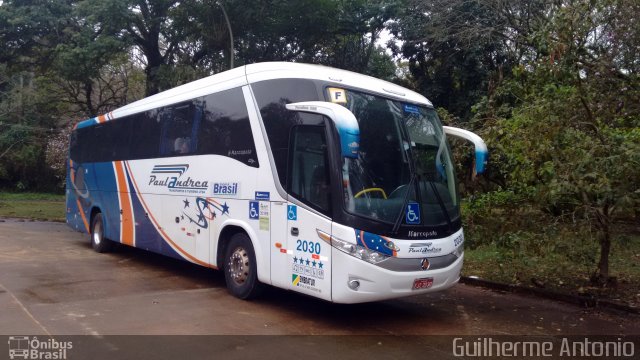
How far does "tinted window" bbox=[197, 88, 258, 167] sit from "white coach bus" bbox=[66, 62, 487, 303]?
26mm

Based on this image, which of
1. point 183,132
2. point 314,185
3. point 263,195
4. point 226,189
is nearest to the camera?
point 314,185

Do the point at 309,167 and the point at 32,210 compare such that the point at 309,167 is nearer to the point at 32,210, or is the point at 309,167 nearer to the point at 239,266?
the point at 239,266

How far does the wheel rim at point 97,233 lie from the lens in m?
13.9

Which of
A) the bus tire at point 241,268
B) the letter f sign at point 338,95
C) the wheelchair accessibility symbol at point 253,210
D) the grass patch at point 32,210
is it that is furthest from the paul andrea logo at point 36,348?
the grass patch at point 32,210

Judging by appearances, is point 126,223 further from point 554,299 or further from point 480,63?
point 480,63

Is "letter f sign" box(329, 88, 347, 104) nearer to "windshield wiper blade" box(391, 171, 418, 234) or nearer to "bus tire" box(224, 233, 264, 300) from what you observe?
"windshield wiper blade" box(391, 171, 418, 234)

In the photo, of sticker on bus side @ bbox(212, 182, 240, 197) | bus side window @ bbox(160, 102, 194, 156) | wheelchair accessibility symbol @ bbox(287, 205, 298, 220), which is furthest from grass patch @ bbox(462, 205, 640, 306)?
bus side window @ bbox(160, 102, 194, 156)

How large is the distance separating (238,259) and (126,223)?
15.9 ft

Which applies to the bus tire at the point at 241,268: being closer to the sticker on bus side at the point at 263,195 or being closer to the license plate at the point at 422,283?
the sticker on bus side at the point at 263,195

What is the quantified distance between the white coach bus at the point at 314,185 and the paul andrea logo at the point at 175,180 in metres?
0.04

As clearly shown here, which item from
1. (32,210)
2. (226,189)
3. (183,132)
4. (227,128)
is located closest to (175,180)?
(183,132)

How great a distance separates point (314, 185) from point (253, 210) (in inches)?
56.0

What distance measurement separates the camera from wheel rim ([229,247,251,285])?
8523 mm

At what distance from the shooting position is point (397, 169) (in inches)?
287
